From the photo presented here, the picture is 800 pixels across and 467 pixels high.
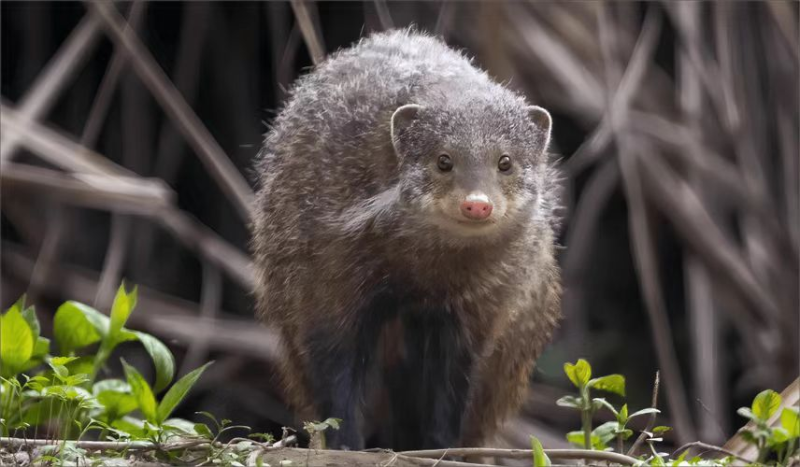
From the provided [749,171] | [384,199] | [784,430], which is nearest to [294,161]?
[384,199]

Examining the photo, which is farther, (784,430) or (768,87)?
(768,87)

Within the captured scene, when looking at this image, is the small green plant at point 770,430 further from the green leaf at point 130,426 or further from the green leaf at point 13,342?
the green leaf at point 13,342

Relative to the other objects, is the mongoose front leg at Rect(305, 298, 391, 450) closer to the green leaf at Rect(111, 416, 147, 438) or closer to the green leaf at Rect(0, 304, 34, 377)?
the green leaf at Rect(111, 416, 147, 438)

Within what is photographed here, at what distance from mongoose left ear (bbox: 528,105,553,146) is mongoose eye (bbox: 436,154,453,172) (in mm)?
293

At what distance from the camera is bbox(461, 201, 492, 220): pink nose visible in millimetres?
2410

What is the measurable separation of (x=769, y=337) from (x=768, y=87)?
107 cm

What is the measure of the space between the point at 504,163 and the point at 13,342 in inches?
44.1

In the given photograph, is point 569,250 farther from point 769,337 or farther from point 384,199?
point 384,199

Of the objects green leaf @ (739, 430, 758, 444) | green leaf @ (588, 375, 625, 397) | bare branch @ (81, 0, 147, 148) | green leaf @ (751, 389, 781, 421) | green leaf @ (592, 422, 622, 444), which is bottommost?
green leaf @ (592, 422, 622, 444)

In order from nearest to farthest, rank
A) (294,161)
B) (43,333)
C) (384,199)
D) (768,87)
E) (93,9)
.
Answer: (384,199) < (294,161) < (93,9) < (43,333) < (768,87)

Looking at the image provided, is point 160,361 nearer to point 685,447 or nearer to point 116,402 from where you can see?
point 116,402

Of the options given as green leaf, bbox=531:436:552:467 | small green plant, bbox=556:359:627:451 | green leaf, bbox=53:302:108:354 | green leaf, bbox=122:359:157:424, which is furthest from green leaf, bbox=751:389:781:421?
green leaf, bbox=53:302:108:354

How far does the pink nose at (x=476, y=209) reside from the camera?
2.41 meters

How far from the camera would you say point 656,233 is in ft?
17.1
